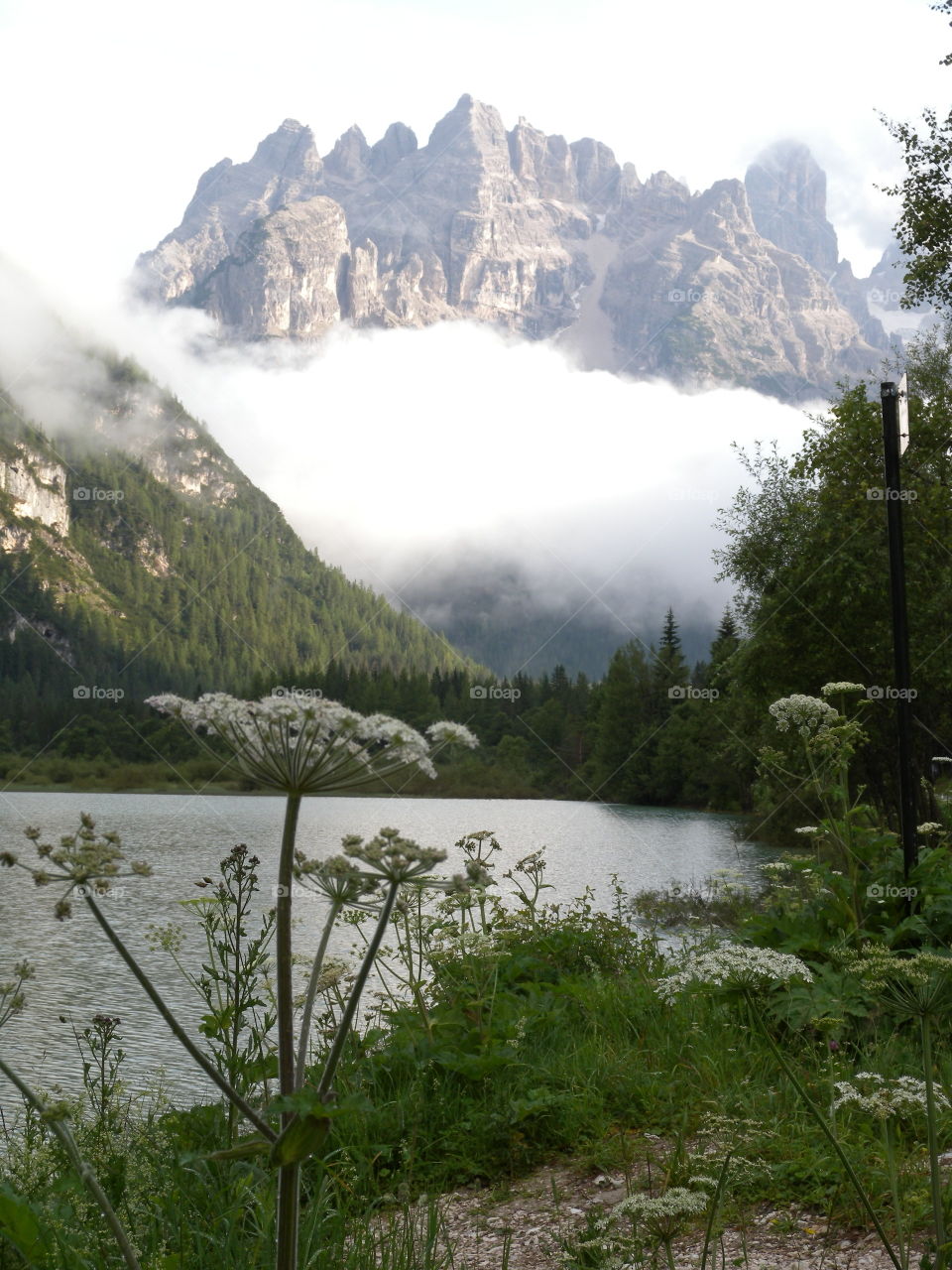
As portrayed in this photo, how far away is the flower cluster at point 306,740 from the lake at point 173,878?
140cm

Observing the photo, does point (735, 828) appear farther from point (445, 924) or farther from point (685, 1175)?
point (685, 1175)

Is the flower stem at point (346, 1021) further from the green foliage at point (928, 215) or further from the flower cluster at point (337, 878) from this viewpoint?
the green foliage at point (928, 215)

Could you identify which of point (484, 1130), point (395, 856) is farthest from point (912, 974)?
point (484, 1130)

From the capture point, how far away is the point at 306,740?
1.73 meters

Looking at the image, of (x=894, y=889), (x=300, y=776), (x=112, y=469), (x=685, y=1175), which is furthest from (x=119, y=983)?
(x=112, y=469)

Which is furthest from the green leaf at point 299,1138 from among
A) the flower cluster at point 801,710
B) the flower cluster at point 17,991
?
the flower cluster at point 801,710

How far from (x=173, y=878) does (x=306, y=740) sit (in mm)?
20270

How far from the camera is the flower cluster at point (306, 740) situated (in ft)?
5.70

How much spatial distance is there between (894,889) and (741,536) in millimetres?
21444

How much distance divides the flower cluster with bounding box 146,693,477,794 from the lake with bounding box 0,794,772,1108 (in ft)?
4.59

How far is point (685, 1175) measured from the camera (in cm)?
374

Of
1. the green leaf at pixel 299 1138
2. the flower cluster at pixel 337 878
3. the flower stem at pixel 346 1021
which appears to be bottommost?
the green leaf at pixel 299 1138

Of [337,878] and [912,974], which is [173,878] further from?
[337,878]

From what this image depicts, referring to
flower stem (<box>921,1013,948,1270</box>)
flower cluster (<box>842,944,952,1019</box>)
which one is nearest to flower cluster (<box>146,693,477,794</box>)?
flower stem (<box>921,1013,948,1270</box>)
